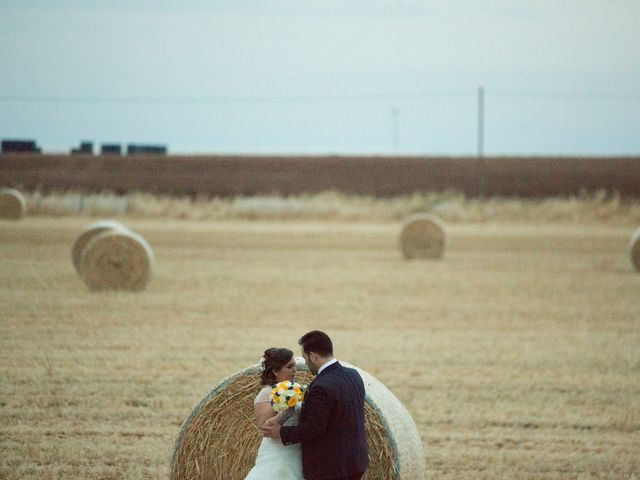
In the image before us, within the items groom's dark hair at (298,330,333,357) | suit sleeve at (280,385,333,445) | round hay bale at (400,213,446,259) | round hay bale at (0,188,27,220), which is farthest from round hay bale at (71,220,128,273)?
round hay bale at (0,188,27,220)

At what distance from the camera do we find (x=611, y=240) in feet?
115

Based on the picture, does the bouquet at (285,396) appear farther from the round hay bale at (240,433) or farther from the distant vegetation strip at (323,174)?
the distant vegetation strip at (323,174)

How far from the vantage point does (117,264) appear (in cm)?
1906

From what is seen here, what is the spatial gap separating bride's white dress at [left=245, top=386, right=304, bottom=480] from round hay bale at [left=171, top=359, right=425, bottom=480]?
0.66 m

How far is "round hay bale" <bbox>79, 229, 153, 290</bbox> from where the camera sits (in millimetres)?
18828

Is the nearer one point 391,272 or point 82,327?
point 82,327

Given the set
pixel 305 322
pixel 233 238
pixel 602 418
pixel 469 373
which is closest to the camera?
pixel 602 418

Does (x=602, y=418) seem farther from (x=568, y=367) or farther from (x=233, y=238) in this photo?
(x=233, y=238)

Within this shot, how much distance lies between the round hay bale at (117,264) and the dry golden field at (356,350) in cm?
48

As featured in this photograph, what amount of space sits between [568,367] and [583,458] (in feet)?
13.1

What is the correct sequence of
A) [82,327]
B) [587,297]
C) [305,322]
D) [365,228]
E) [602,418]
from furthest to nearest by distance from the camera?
[365,228], [587,297], [305,322], [82,327], [602,418]

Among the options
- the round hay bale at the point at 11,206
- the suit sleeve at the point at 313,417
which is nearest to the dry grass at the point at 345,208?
the round hay bale at the point at 11,206

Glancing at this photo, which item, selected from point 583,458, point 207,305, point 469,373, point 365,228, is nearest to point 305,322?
point 207,305

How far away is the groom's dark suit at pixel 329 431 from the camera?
19.5 ft
